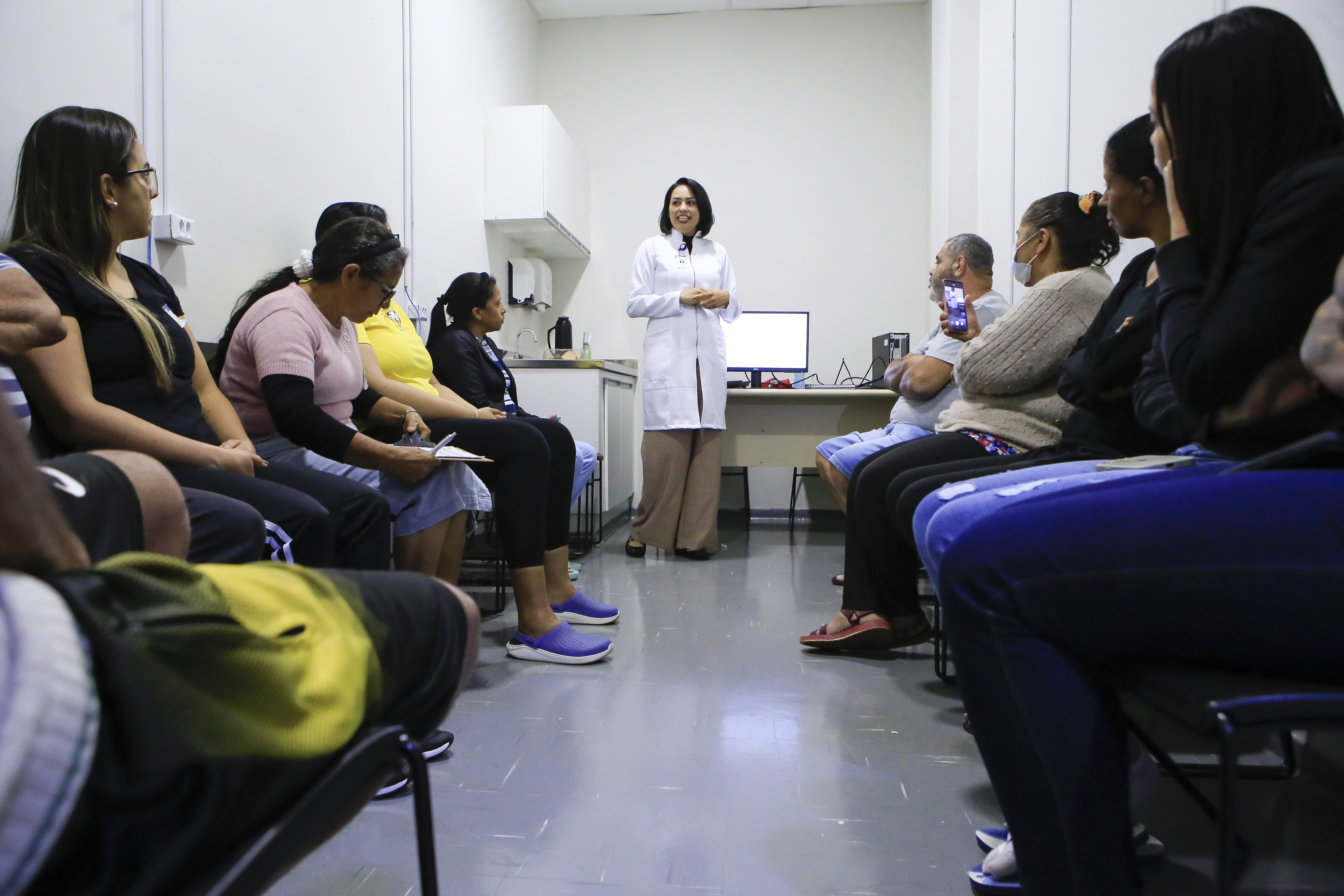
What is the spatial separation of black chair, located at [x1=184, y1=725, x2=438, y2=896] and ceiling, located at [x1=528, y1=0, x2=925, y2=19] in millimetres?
4906

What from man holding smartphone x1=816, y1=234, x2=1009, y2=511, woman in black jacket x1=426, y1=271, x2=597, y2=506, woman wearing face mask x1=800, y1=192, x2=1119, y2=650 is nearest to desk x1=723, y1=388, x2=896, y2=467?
woman in black jacket x1=426, y1=271, x2=597, y2=506

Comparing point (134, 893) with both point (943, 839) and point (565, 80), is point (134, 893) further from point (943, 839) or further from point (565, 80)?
point (565, 80)

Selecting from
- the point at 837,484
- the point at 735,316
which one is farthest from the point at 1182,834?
the point at 735,316

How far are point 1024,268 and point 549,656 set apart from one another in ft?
4.64

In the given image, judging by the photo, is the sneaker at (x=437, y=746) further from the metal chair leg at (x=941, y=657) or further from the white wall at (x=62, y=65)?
the white wall at (x=62, y=65)


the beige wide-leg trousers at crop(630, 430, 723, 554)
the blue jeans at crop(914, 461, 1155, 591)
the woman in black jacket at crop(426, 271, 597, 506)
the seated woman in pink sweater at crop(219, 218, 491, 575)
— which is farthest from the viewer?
the beige wide-leg trousers at crop(630, 430, 723, 554)

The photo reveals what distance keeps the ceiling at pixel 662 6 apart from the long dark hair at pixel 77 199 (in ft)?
12.4

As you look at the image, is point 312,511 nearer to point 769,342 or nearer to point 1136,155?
point 1136,155

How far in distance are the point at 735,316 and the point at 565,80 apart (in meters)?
2.14

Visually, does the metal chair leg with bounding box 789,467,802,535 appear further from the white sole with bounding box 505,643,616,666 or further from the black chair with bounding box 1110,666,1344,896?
the black chair with bounding box 1110,666,1344,896

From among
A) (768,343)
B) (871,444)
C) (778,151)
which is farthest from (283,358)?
(778,151)

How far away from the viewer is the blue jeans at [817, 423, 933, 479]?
2.42m

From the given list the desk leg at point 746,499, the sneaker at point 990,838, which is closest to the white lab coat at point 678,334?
the desk leg at point 746,499

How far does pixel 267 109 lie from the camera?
7.69 feet
